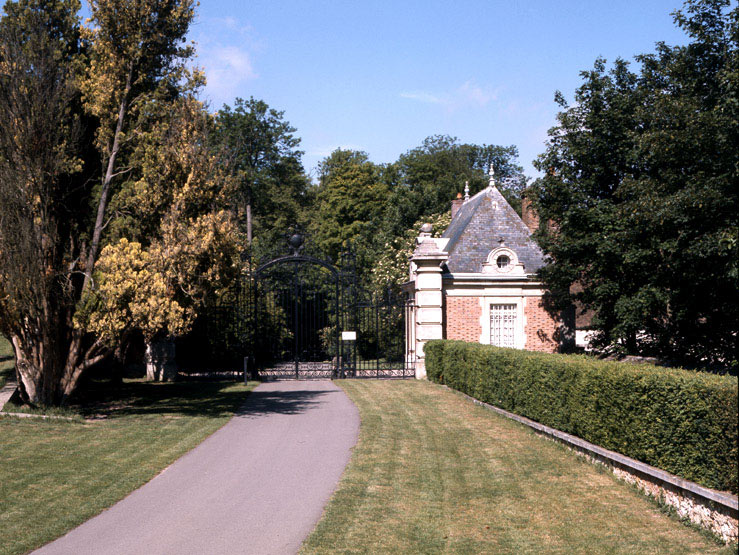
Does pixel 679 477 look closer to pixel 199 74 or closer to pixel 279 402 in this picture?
pixel 279 402

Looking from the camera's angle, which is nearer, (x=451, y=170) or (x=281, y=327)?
(x=281, y=327)

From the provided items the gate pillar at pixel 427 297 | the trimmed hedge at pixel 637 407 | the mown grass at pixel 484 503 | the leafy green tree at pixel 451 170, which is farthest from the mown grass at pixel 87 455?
the leafy green tree at pixel 451 170

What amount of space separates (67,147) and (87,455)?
6.79 m

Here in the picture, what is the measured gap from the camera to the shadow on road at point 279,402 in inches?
611

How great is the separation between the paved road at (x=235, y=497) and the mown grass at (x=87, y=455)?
0.93 feet

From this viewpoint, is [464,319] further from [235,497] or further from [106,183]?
[235,497]

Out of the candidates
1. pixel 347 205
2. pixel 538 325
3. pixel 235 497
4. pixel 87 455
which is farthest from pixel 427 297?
pixel 347 205

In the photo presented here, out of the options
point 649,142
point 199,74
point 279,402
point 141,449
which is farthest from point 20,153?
point 649,142

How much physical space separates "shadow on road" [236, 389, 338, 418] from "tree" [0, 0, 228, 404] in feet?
11.9

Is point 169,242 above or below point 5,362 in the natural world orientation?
above

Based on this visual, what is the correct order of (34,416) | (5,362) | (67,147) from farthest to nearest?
(5,362) < (67,147) < (34,416)

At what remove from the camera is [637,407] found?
8.70 metres

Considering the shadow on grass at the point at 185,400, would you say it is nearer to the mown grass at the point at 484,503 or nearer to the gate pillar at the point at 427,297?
the mown grass at the point at 484,503

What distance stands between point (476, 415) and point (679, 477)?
7236 mm
